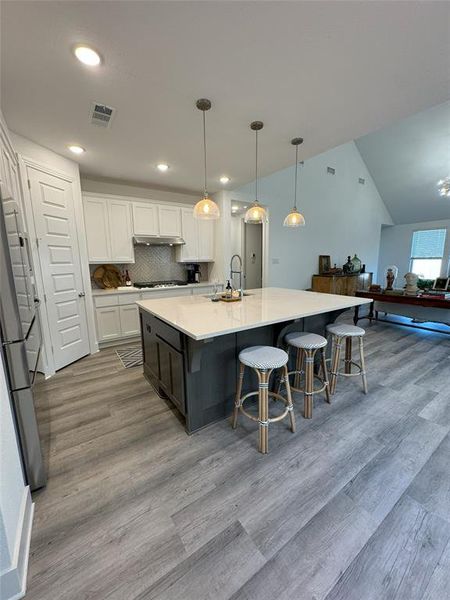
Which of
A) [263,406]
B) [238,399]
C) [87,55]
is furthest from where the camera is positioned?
[238,399]

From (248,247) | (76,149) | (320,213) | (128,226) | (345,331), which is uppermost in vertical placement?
(76,149)

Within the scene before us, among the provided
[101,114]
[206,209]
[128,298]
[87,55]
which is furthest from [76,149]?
[128,298]

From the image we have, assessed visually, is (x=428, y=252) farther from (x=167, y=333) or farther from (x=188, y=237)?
(x=167, y=333)

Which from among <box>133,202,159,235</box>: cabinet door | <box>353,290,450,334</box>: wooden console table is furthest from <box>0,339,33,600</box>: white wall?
<box>353,290,450,334</box>: wooden console table

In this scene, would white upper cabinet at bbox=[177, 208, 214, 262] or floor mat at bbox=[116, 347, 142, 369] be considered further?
white upper cabinet at bbox=[177, 208, 214, 262]

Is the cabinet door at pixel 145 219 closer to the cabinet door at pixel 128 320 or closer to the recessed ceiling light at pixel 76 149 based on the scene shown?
the recessed ceiling light at pixel 76 149

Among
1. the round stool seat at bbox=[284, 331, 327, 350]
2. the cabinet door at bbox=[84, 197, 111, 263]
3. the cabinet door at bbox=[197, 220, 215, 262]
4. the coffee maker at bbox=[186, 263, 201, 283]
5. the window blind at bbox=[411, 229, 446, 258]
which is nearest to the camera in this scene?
the round stool seat at bbox=[284, 331, 327, 350]

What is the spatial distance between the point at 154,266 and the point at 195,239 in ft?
3.05

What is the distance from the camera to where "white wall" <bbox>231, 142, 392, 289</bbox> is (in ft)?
17.6

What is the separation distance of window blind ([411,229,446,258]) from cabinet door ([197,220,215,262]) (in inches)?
295

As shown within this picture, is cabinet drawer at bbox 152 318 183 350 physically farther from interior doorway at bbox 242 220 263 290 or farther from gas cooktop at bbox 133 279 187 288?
interior doorway at bbox 242 220 263 290

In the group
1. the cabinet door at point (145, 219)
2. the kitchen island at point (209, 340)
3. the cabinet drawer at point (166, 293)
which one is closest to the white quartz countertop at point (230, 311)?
the kitchen island at point (209, 340)

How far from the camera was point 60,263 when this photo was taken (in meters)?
3.05

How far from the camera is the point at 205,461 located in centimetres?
165
